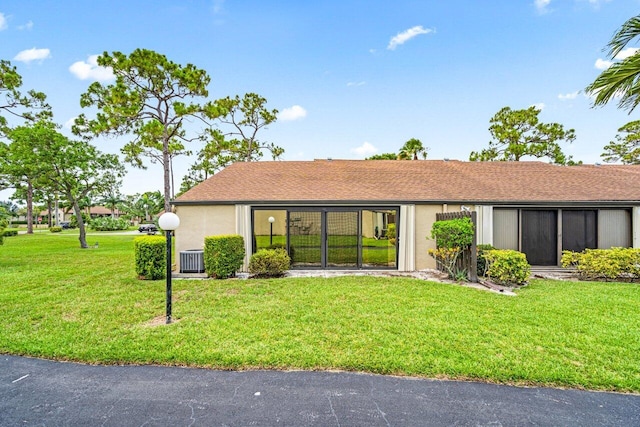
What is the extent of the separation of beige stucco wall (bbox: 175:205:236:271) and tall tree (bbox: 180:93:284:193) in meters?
15.7

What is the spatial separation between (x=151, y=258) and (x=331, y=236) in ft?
17.4

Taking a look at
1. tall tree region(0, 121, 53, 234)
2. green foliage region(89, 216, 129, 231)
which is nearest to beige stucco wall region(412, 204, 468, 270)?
tall tree region(0, 121, 53, 234)

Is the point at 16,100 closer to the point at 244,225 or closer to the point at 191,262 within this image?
the point at 191,262

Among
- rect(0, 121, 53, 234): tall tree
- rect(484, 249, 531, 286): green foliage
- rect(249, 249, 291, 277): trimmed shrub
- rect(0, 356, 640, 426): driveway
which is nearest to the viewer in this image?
rect(0, 356, 640, 426): driveway

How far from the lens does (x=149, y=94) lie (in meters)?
16.9

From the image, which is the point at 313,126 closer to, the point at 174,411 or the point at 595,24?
the point at 595,24

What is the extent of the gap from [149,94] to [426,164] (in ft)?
51.8

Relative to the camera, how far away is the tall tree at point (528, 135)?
21.4 meters

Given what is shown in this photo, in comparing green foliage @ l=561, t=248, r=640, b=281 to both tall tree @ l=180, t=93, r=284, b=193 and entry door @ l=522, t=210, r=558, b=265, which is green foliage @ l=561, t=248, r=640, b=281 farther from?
tall tree @ l=180, t=93, r=284, b=193

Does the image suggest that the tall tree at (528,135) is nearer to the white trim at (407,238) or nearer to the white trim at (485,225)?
the white trim at (485,225)

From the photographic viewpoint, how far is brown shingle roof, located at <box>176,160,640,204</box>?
959cm

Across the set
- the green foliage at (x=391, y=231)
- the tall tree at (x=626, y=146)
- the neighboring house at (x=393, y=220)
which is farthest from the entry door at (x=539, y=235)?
the tall tree at (x=626, y=146)

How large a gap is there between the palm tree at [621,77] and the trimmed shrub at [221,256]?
28.5 ft

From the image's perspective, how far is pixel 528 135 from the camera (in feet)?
71.9
